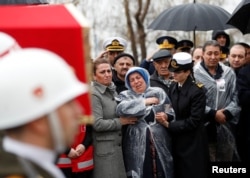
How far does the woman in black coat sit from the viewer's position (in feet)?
17.7

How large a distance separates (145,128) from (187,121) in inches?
15.5

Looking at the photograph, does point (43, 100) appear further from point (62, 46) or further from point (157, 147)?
point (157, 147)

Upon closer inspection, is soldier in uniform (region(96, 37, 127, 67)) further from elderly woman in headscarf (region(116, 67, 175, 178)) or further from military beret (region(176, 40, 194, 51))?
military beret (region(176, 40, 194, 51))

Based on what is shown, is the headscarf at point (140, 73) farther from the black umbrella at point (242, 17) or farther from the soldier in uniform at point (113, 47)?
the black umbrella at point (242, 17)

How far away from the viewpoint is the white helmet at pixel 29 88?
5.77 ft

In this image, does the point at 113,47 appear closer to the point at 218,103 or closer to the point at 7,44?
the point at 218,103

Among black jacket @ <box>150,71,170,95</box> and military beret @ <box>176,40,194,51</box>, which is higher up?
military beret @ <box>176,40,194,51</box>

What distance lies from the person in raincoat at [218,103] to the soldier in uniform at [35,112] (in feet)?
12.9

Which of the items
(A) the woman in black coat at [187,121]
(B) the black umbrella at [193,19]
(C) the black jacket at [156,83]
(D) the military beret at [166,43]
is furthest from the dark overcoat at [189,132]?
(B) the black umbrella at [193,19]

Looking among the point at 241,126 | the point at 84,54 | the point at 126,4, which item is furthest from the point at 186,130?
the point at 126,4

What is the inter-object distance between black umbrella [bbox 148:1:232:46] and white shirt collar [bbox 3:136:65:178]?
533cm

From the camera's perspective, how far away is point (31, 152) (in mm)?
1835

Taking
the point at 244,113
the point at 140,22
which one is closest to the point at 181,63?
the point at 244,113

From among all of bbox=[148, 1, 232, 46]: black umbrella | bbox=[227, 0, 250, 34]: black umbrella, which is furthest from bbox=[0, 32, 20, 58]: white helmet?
bbox=[148, 1, 232, 46]: black umbrella
